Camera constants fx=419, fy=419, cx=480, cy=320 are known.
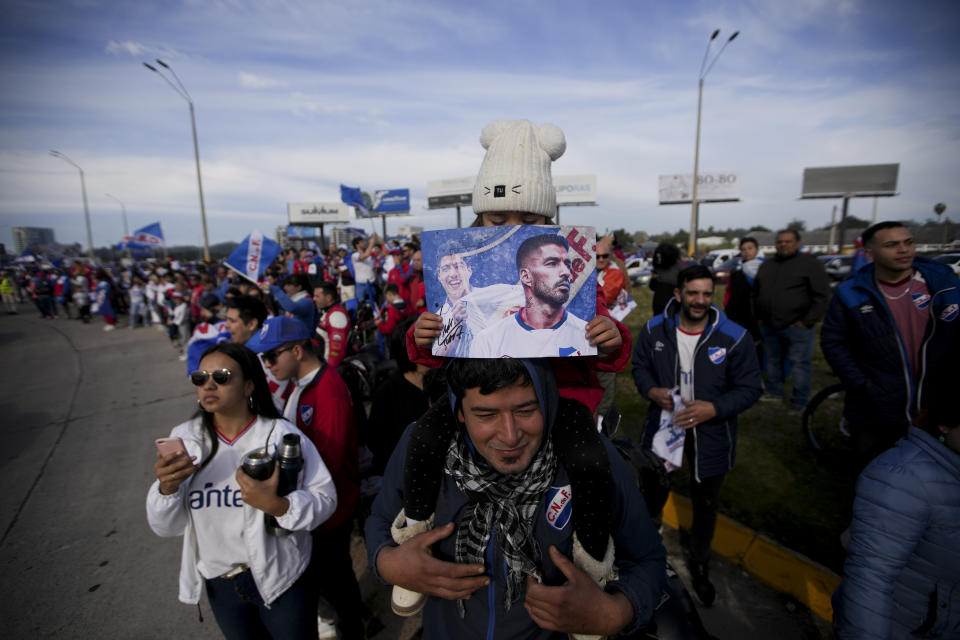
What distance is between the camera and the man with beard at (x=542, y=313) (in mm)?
1304

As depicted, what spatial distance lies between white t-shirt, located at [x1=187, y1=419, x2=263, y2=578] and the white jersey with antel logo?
1.70 meters

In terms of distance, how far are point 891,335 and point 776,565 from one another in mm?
1824

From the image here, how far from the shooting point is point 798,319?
542cm

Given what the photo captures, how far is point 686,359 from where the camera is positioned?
3.08 meters

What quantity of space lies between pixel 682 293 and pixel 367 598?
333cm

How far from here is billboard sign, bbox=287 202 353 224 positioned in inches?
1975

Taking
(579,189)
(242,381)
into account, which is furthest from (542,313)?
(579,189)

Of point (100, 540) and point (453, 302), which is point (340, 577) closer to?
point (453, 302)

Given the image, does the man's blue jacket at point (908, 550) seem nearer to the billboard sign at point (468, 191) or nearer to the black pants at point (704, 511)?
the black pants at point (704, 511)

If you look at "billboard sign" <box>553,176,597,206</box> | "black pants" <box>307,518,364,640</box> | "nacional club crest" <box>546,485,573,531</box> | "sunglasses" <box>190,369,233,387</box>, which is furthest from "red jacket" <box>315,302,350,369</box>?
"billboard sign" <box>553,176,597,206</box>

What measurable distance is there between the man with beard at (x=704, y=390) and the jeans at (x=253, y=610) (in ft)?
8.42

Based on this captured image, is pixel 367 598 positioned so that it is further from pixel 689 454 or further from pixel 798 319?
pixel 798 319

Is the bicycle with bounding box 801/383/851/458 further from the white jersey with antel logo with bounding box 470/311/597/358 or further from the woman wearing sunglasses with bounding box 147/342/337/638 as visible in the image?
the woman wearing sunglasses with bounding box 147/342/337/638

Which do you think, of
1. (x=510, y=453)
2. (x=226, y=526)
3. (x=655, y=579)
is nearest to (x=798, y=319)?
(x=655, y=579)
